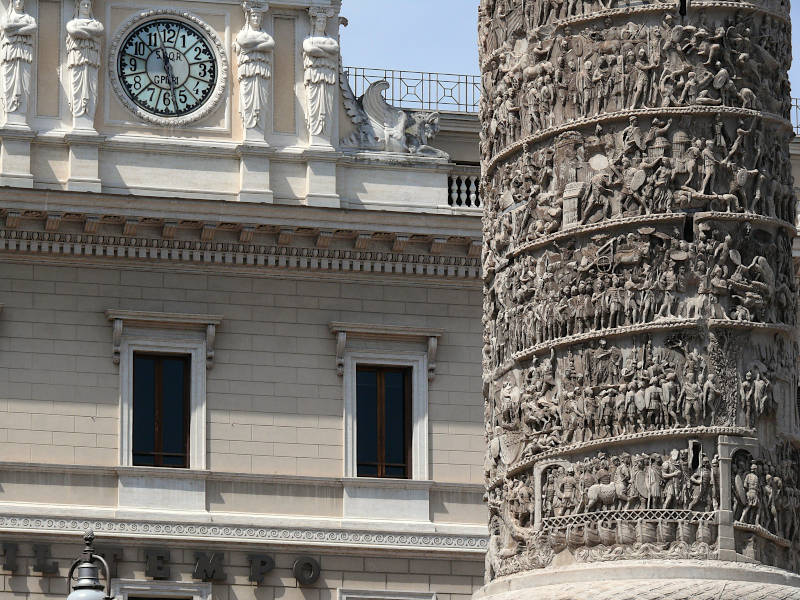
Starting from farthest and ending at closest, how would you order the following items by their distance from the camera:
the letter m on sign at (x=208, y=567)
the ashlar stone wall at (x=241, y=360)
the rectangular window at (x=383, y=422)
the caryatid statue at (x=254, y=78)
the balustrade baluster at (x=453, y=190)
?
the balustrade baluster at (x=453, y=190)
the caryatid statue at (x=254, y=78)
the rectangular window at (x=383, y=422)
the ashlar stone wall at (x=241, y=360)
the letter m on sign at (x=208, y=567)

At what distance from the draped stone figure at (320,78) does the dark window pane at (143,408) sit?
134 inches

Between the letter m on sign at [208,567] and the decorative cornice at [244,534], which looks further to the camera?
the letter m on sign at [208,567]

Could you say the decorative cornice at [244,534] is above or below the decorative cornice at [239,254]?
below

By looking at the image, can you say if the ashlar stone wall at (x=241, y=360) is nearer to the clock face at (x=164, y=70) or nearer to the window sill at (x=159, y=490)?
the window sill at (x=159, y=490)

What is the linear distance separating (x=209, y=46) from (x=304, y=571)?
643 centimetres

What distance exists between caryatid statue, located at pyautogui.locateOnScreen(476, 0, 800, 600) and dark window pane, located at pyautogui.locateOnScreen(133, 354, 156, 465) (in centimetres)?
1309

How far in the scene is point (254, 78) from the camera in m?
32.5

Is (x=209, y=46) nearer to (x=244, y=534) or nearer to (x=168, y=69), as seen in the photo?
(x=168, y=69)

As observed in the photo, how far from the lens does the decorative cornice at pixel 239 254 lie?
31.3 m

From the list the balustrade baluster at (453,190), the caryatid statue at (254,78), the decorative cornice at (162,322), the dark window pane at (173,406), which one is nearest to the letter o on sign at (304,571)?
the dark window pane at (173,406)

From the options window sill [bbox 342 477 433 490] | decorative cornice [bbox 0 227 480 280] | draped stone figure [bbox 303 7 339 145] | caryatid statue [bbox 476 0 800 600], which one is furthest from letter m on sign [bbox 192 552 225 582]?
caryatid statue [bbox 476 0 800 600]

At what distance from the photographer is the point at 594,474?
17.5m

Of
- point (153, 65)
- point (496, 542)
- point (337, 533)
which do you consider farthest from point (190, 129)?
point (496, 542)

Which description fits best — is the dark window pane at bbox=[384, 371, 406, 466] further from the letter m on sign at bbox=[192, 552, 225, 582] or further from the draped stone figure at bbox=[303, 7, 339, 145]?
the draped stone figure at bbox=[303, 7, 339, 145]
